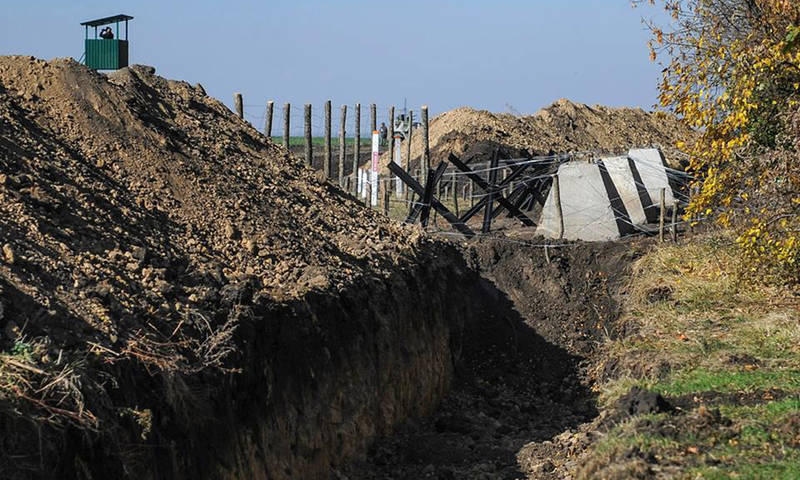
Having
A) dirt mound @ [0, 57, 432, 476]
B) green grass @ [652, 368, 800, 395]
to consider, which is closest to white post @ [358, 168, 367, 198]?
dirt mound @ [0, 57, 432, 476]

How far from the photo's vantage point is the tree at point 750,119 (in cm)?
1384

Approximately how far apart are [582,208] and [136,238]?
41.2 ft

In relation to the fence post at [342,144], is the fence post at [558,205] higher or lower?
lower

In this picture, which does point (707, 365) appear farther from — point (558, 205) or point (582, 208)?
point (582, 208)

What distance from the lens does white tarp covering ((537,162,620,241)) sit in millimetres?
21641

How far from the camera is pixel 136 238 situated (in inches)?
428

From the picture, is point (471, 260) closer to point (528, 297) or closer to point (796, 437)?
point (528, 297)

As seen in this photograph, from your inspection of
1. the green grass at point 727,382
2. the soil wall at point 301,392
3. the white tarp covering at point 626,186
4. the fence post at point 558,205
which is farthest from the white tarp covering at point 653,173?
the green grass at point 727,382

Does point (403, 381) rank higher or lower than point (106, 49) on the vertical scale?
lower

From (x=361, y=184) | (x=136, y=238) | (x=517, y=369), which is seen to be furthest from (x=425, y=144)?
(x=136, y=238)

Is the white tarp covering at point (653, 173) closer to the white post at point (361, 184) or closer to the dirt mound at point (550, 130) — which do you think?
the white post at point (361, 184)

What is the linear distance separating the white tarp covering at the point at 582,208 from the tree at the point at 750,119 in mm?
6110

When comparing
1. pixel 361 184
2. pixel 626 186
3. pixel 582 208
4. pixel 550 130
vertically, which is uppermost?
pixel 550 130

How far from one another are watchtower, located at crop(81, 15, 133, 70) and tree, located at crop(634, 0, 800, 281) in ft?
35.2
